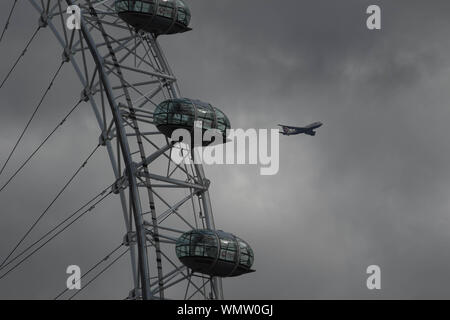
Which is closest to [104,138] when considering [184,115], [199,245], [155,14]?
[184,115]

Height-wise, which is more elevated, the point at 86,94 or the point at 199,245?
the point at 86,94

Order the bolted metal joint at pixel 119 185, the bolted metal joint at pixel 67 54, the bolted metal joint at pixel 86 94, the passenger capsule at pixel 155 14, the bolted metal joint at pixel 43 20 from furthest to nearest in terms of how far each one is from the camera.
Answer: the bolted metal joint at pixel 43 20
the bolted metal joint at pixel 67 54
the bolted metal joint at pixel 86 94
the passenger capsule at pixel 155 14
the bolted metal joint at pixel 119 185

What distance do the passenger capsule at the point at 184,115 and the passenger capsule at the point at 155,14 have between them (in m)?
5.34

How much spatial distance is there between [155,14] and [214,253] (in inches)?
578

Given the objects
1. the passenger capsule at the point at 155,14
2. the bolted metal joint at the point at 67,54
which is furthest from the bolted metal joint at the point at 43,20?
the passenger capsule at the point at 155,14

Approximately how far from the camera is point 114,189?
95062mm

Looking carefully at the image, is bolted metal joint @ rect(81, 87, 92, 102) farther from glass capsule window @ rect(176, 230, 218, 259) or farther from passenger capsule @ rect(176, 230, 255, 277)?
glass capsule window @ rect(176, 230, 218, 259)

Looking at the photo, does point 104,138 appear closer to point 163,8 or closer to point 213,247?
point 163,8

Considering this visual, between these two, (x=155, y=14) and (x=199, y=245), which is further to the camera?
(x=155, y=14)

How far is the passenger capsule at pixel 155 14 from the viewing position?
314 feet

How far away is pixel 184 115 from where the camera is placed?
92875 mm

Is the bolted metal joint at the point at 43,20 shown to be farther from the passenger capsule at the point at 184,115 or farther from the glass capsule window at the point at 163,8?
the passenger capsule at the point at 184,115

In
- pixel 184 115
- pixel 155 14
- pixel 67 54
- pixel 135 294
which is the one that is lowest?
pixel 135 294
